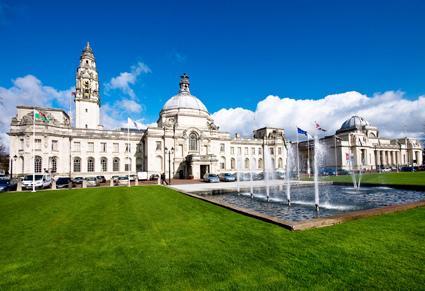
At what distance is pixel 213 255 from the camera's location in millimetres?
5867

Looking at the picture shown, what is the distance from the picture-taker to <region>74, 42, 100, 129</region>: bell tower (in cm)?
6166

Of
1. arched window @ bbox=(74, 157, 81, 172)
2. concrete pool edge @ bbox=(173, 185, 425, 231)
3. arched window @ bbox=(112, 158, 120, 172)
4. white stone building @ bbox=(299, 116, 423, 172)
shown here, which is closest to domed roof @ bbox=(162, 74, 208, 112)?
arched window @ bbox=(112, 158, 120, 172)

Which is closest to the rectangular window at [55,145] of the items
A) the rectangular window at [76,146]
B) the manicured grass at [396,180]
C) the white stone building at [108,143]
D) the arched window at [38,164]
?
the white stone building at [108,143]

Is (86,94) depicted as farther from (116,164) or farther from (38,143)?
(116,164)

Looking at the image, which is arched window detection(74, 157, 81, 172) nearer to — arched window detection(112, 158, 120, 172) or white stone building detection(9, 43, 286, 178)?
white stone building detection(9, 43, 286, 178)

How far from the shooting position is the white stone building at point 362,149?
86.9m

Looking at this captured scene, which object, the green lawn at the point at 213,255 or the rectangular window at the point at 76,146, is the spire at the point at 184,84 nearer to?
the rectangular window at the point at 76,146

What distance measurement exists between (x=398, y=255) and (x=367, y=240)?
1.10 metres

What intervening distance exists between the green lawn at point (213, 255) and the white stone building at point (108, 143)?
3989 cm

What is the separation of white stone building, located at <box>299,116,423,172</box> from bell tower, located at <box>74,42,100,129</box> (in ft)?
259

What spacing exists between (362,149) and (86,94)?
322ft

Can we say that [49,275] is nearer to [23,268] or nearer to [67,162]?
[23,268]

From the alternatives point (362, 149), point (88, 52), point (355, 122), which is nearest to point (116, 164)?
point (88, 52)

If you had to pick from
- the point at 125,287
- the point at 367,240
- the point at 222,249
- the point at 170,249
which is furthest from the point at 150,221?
the point at 367,240
